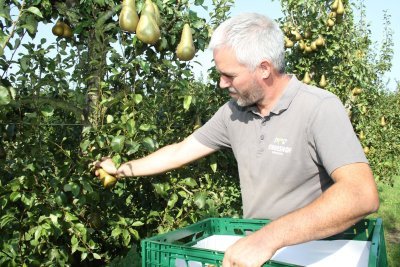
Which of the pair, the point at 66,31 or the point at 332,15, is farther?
the point at 332,15

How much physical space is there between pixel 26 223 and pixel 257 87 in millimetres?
1106

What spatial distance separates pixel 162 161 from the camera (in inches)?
86.7

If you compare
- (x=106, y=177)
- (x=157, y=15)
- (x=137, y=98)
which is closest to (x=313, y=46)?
(x=157, y=15)

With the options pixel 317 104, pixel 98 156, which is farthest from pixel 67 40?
pixel 317 104

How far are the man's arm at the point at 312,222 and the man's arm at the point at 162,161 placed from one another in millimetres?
952

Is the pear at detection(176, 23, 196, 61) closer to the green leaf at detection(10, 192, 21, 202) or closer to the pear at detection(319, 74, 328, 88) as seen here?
the green leaf at detection(10, 192, 21, 202)

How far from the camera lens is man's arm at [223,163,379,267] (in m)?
1.24

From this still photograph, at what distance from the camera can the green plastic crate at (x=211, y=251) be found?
1.29m

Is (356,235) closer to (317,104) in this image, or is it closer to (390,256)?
(317,104)

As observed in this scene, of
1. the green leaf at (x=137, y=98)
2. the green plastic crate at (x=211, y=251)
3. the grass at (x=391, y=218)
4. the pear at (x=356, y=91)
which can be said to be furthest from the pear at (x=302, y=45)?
the green plastic crate at (x=211, y=251)

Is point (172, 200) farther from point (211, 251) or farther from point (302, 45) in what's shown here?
point (302, 45)

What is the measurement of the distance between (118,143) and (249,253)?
0.84m

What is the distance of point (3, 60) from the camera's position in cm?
202

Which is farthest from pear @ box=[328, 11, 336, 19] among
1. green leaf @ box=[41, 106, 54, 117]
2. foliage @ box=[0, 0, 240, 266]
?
green leaf @ box=[41, 106, 54, 117]
